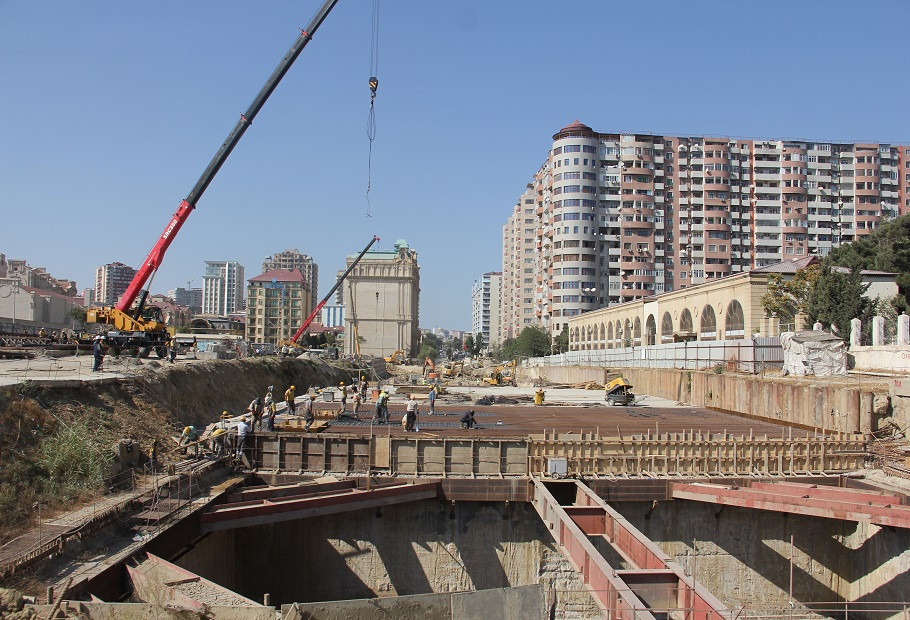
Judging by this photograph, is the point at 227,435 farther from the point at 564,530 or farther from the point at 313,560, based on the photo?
the point at 564,530

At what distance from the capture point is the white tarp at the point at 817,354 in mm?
30094

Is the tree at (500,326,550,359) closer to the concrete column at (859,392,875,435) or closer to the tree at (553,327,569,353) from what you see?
the tree at (553,327,569,353)

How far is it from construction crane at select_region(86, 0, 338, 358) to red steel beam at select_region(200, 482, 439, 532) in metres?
18.7

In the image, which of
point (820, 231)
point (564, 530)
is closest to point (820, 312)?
point (564, 530)

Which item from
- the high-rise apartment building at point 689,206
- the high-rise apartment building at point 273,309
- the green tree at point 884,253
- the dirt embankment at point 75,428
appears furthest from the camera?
the high-rise apartment building at point 273,309

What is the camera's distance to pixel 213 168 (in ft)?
105

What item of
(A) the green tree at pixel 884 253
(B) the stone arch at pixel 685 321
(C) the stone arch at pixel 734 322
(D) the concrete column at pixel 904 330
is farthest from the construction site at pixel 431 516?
(A) the green tree at pixel 884 253

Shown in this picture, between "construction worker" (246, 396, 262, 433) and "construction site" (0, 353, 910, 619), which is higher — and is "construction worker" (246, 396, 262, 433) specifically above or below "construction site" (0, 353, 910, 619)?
above

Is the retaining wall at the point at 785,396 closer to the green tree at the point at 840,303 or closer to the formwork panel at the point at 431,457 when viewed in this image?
the green tree at the point at 840,303

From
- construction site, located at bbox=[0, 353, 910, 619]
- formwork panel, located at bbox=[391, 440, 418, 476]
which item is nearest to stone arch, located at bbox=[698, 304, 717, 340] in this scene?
construction site, located at bbox=[0, 353, 910, 619]

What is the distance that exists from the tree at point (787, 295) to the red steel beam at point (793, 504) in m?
31.4

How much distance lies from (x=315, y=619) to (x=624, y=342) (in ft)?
210

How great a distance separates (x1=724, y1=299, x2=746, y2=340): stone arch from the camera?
4716cm

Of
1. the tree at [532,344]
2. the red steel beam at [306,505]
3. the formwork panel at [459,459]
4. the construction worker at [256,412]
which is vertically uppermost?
the tree at [532,344]
